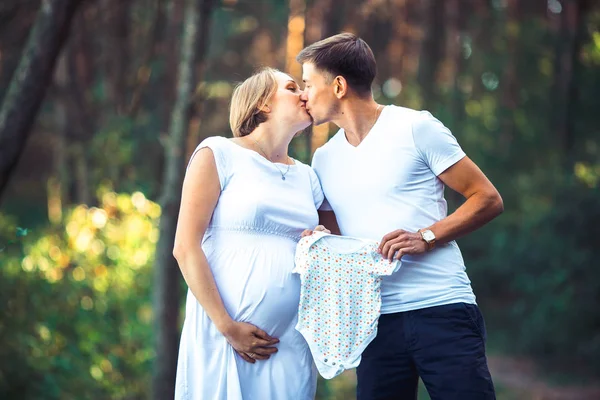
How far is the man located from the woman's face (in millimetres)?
40

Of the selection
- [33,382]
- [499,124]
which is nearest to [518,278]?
[499,124]

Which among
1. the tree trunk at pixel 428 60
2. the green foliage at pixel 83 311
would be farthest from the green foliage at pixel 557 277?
the green foliage at pixel 83 311

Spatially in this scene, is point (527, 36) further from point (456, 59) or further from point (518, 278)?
point (518, 278)

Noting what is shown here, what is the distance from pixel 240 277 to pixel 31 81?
255cm

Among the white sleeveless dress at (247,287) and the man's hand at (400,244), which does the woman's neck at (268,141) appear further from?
the man's hand at (400,244)

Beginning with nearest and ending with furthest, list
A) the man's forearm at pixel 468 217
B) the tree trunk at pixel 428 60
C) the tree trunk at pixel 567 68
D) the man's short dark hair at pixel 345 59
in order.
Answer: the man's forearm at pixel 468 217 → the man's short dark hair at pixel 345 59 → the tree trunk at pixel 567 68 → the tree trunk at pixel 428 60

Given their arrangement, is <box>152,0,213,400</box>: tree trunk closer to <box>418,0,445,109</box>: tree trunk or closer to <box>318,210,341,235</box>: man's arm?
<box>318,210,341,235</box>: man's arm

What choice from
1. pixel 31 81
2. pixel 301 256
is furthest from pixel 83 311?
pixel 301 256

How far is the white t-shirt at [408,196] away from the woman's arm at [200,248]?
0.64 m

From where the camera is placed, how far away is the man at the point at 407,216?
11.4 feet

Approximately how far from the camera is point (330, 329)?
11.5 ft

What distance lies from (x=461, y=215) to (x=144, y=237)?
6.99 m

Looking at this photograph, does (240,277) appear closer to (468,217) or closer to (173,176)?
(468,217)

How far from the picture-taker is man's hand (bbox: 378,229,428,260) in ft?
11.3
